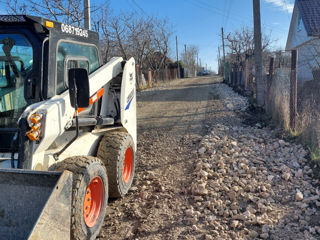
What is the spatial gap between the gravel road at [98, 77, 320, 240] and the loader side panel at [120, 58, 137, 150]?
945 millimetres

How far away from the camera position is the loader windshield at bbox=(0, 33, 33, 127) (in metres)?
2.94

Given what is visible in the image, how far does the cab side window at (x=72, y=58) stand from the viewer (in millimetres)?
3149

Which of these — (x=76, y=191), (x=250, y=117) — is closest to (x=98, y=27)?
(x=250, y=117)

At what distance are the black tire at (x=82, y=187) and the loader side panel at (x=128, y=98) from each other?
1.39 meters

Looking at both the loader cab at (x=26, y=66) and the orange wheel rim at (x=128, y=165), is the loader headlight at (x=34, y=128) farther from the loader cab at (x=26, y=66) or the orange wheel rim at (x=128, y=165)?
the orange wheel rim at (x=128, y=165)

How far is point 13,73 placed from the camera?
10.2 ft

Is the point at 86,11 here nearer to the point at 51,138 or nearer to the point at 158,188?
the point at 158,188

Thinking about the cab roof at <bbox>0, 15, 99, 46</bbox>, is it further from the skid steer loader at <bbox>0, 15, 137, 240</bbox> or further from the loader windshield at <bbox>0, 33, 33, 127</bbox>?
the loader windshield at <bbox>0, 33, 33, 127</bbox>

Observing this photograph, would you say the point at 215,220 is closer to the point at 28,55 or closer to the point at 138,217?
the point at 138,217

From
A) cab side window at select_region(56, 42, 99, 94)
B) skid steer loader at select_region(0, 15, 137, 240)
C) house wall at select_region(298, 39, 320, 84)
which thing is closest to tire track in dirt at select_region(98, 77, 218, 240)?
skid steer loader at select_region(0, 15, 137, 240)

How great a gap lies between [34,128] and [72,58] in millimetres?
1276

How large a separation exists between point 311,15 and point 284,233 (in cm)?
2058

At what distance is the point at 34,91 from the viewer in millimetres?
2857

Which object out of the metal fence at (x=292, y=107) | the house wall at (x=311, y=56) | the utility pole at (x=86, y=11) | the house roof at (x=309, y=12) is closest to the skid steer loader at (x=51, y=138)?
the metal fence at (x=292, y=107)
